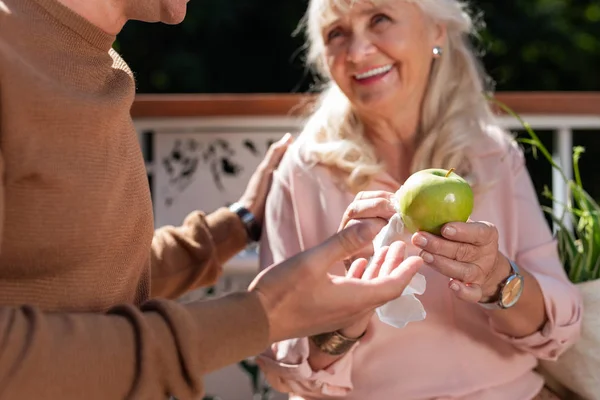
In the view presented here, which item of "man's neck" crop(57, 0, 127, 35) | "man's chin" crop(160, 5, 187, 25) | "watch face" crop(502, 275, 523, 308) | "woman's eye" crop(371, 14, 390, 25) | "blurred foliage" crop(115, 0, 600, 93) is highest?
"man's neck" crop(57, 0, 127, 35)

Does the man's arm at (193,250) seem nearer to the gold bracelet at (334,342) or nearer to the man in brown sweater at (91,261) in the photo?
the gold bracelet at (334,342)

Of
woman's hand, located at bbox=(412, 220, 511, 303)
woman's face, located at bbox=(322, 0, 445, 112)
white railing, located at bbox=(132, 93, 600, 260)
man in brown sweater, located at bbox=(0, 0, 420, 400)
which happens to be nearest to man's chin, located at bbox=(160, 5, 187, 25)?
man in brown sweater, located at bbox=(0, 0, 420, 400)

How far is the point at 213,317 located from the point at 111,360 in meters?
0.17

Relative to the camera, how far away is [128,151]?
4.81 feet

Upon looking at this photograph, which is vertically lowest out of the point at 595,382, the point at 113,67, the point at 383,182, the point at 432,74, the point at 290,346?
the point at 595,382

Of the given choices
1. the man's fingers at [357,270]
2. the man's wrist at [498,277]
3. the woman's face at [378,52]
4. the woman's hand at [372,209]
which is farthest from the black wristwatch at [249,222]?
the man's fingers at [357,270]

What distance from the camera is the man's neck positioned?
1402 mm

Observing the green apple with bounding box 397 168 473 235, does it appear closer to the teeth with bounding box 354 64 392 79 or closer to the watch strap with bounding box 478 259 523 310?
the watch strap with bounding box 478 259 523 310

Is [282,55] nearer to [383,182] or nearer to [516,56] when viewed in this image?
[516,56]

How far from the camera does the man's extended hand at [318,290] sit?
1.33 m

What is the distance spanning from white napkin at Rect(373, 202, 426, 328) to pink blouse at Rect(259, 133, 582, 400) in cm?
31

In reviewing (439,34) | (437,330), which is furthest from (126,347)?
(439,34)

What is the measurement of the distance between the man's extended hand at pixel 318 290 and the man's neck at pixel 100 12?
51 cm

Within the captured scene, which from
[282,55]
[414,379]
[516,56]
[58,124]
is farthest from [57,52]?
[516,56]
